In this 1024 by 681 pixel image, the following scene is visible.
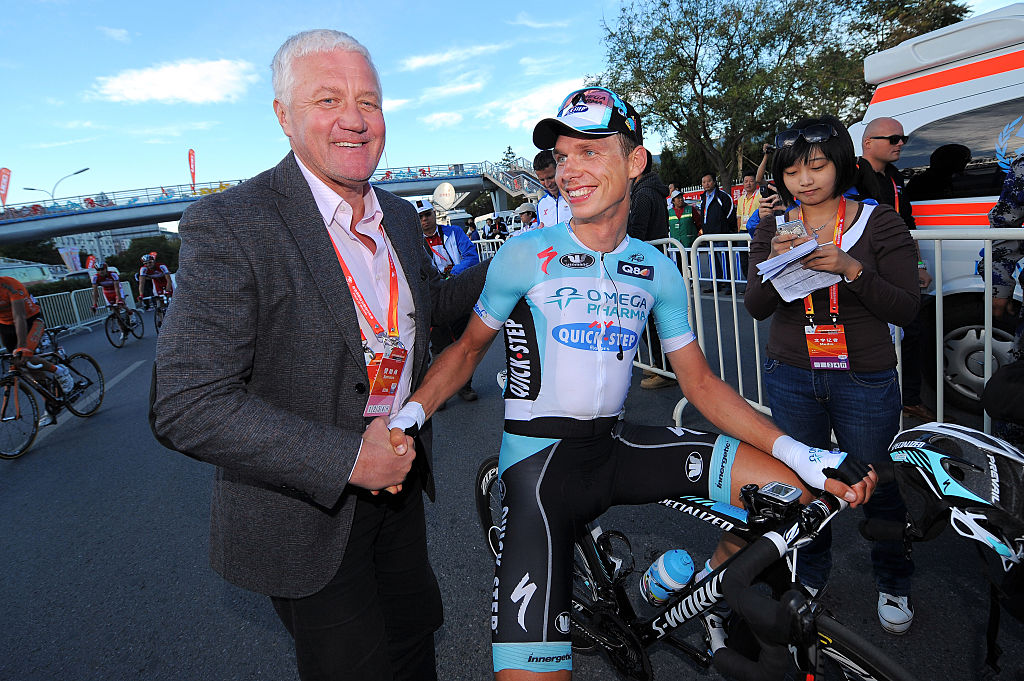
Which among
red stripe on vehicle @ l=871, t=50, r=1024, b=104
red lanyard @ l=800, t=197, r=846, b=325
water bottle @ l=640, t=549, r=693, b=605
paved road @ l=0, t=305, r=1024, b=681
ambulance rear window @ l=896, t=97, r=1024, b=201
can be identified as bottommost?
paved road @ l=0, t=305, r=1024, b=681

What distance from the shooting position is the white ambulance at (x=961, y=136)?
188 inches

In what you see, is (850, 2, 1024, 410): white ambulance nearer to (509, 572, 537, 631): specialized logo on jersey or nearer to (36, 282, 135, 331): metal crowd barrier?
(509, 572, 537, 631): specialized logo on jersey

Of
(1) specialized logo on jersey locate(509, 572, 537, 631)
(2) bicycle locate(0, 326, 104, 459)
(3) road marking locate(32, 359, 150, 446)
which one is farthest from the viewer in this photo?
(3) road marking locate(32, 359, 150, 446)

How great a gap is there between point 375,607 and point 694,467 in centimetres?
119

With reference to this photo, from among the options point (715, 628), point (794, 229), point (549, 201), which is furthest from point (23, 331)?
point (794, 229)

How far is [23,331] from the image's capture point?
23.8ft

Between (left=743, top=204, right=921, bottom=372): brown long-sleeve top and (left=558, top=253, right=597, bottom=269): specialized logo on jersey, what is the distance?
1120mm

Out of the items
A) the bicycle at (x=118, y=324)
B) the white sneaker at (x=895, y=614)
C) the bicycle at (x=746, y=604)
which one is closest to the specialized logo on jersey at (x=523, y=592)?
the bicycle at (x=746, y=604)

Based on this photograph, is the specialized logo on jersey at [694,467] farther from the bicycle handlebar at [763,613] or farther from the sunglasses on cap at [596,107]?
the sunglasses on cap at [596,107]

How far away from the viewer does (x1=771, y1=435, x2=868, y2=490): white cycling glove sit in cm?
168

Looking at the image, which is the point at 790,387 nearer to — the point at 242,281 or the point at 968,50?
the point at 242,281

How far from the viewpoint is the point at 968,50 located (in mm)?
5176

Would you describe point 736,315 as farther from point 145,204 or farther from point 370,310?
point 145,204

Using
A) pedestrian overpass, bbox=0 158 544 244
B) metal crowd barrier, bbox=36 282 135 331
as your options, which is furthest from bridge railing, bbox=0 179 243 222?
metal crowd barrier, bbox=36 282 135 331
